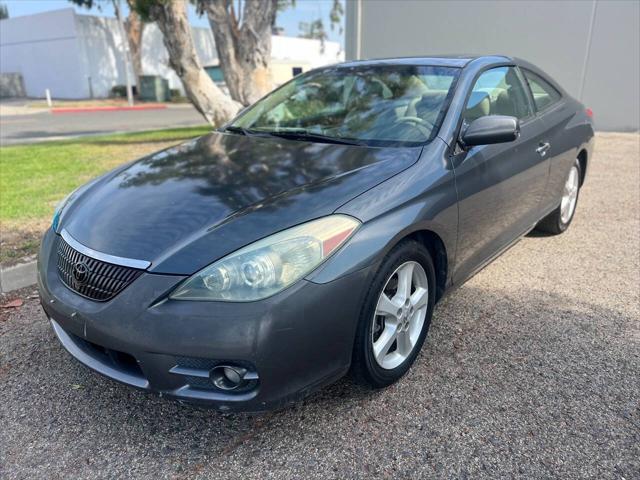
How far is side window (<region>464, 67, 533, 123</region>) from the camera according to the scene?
10.4 ft

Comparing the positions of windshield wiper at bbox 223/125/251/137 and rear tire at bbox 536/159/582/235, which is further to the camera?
rear tire at bbox 536/159/582/235

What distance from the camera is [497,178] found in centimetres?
313

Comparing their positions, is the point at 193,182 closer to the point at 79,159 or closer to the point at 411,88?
the point at 411,88

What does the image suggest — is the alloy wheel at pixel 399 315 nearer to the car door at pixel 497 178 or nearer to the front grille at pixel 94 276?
the car door at pixel 497 178

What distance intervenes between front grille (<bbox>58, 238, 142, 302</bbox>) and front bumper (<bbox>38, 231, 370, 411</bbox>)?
0.13 feet

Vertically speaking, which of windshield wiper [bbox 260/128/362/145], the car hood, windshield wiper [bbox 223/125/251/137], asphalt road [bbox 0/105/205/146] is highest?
windshield wiper [bbox 260/128/362/145]

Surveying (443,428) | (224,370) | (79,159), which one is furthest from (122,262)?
(79,159)

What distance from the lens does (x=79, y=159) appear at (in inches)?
324

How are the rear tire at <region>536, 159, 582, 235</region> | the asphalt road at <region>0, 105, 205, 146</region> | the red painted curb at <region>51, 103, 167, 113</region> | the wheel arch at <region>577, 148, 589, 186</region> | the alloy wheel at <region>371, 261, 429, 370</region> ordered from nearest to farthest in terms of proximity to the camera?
the alloy wheel at <region>371, 261, 429, 370</region> < the rear tire at <region>536, 159, 582, 235</region> < the wheel arch at <region>577, 148, 589, 186</region> < the asphalt road at <region>0, 105, 205, 146</region> < the red painted curb at <region>51, 103, 167, 113</region>

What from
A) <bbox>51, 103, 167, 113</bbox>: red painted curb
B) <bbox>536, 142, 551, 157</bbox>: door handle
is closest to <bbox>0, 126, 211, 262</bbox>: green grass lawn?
<bbox>536, 142, 551, 157</bbox>: door handle

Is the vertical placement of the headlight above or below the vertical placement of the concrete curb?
above

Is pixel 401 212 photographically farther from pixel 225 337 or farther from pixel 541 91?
pixel 541 91

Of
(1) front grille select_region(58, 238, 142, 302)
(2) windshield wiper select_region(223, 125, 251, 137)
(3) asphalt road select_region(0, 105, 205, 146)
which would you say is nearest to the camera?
(1) front grille select_region(58, 238, 142, 302)

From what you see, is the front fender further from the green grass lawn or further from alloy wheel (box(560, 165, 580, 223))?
the green grass lawn
